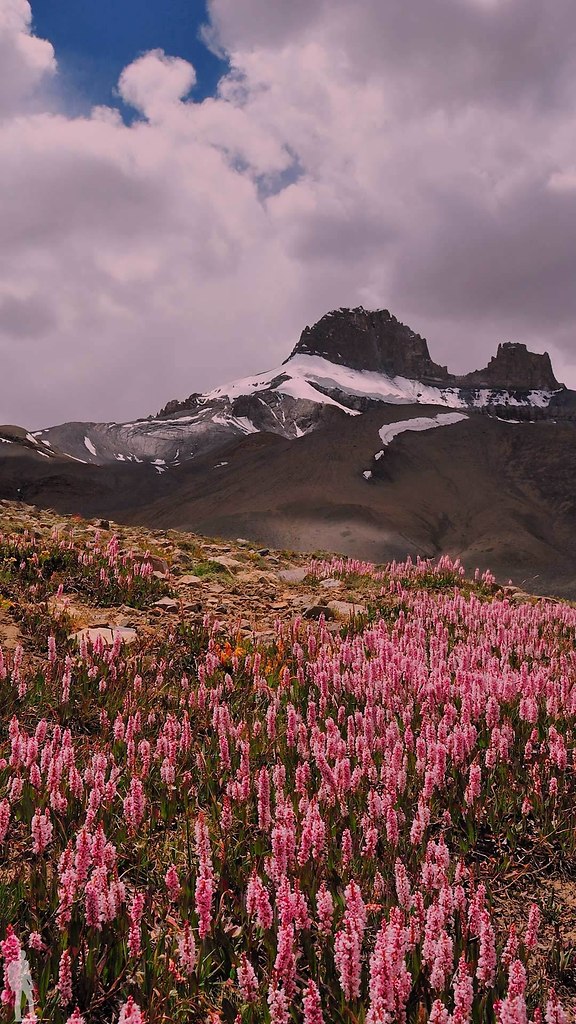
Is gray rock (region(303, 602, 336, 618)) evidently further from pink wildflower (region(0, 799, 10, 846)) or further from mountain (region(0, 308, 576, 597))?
mountain (region(0, 308, 576, 597))

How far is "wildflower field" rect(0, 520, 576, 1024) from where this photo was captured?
8.16 ft

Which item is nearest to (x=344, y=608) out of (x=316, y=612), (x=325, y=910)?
(x=316, y=612)

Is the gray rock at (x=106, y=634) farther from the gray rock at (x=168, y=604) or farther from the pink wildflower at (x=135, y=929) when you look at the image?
the pink wildflower at (x=135, y=929)

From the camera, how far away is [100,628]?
747cm

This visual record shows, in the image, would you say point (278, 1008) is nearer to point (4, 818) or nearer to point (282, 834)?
point (282, 834)

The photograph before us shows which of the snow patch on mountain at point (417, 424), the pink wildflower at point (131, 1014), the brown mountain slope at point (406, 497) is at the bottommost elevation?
the pink wildflower at point (131, 1014)

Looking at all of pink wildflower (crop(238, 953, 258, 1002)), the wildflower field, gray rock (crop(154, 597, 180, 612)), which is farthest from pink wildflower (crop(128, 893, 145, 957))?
gray rock (crop(154, 597, 180, 612))

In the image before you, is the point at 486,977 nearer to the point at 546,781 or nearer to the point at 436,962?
the point at 436,962

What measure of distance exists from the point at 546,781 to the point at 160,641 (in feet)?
14.8

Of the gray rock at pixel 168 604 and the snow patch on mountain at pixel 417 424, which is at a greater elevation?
the snow patch on mountain at pixel 417 424

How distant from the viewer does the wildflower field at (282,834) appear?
2486 millimetres

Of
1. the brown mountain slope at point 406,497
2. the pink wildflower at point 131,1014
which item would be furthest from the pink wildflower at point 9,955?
the brown mountain slope at point 406,497

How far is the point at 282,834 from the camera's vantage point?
3088 millimetres

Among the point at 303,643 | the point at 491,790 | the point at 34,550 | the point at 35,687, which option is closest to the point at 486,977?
the point at 491,790
